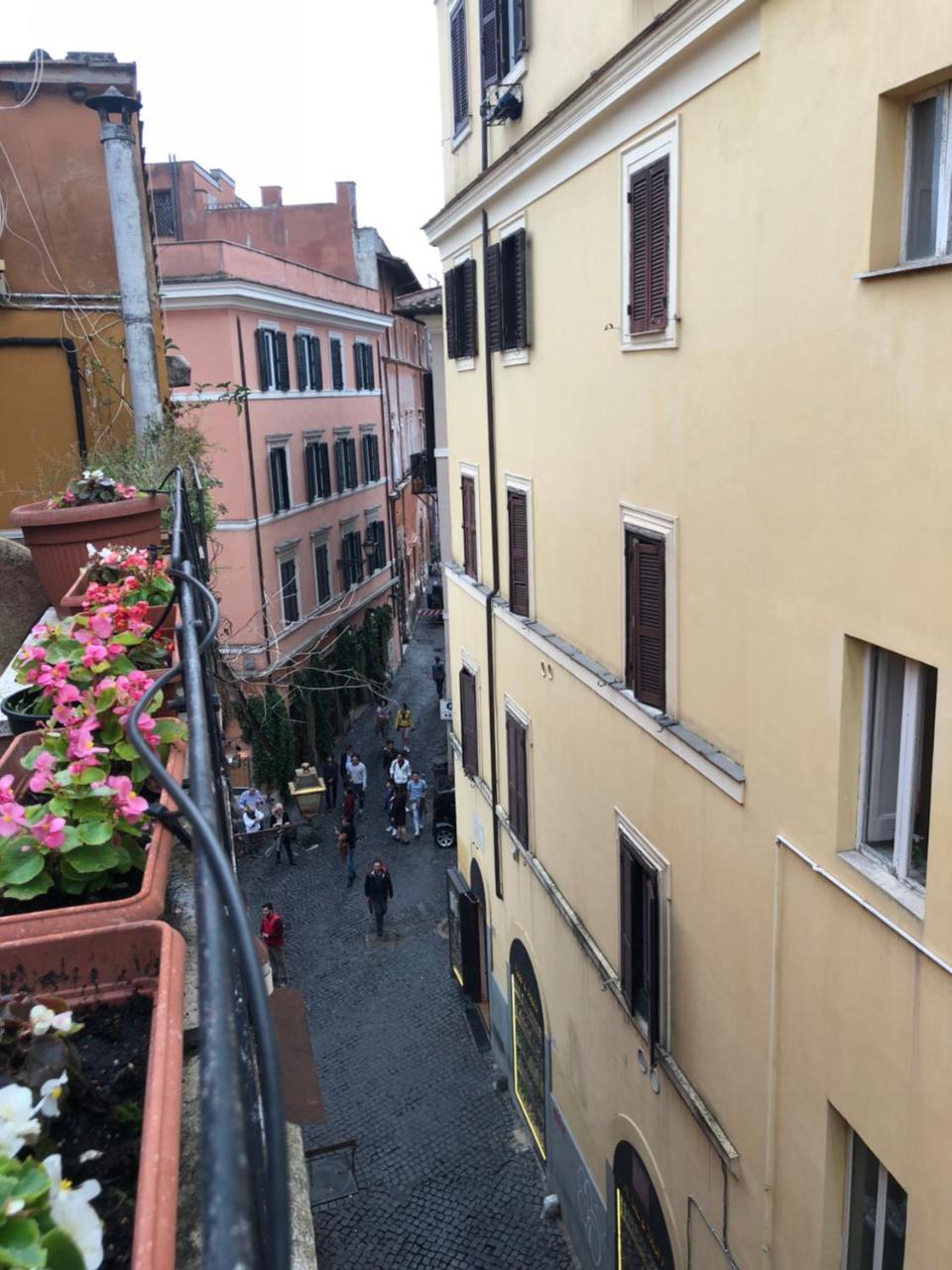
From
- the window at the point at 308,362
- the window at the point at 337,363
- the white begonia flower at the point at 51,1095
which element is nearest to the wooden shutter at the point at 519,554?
the white begonia flower at the point at 51,1095

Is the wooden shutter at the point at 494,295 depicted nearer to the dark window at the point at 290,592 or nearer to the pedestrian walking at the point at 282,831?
the pedestrian walking at the point at 282,831

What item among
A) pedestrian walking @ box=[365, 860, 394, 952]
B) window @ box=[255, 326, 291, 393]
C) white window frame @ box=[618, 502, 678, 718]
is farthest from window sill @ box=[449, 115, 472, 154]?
window @ box=[255, 326, 291, 393]

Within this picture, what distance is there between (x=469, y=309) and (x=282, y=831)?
11662 mm

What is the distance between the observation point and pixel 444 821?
21734 mm

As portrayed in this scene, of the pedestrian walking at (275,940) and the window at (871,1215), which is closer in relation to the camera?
the window at (871,1215)

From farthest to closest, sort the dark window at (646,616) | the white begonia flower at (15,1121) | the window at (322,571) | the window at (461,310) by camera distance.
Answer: the window at (322,571) → the window at (461,310) → the dark window at (646,616) → the white begonia flower at (15,1121)

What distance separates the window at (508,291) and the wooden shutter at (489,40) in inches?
66.9

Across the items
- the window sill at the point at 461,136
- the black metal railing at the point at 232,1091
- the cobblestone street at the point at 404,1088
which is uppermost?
the window sill at the point at 461,136

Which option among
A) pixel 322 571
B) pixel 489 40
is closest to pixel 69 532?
pixel 489 40

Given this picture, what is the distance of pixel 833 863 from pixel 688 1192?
13.1ft

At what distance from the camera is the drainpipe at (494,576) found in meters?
12.4

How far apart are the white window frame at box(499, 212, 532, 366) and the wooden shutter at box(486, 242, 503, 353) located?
0.41ft

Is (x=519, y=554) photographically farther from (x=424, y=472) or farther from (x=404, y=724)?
(x=404, y=724)

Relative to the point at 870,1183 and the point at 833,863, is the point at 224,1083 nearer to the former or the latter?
the point at 833,863
